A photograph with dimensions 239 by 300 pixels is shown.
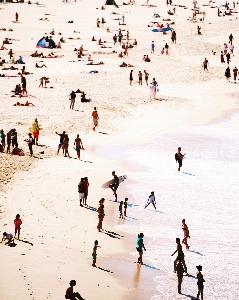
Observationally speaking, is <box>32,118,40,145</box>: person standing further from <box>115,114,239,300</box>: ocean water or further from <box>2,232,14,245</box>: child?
<box>2,232,14,245</box>: child

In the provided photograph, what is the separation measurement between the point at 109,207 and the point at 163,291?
19.1 feet

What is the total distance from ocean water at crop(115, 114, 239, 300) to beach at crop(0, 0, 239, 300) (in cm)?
4

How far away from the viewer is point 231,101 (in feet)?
122

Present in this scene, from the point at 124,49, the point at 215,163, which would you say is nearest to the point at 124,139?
the point at 215,163

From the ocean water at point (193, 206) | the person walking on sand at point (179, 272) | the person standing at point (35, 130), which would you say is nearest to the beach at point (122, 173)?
the ocean water at point (193, 206)

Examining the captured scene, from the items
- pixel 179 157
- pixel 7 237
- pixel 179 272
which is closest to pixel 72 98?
pixel 179 157

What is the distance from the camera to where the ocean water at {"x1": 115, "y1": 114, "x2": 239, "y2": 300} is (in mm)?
15344

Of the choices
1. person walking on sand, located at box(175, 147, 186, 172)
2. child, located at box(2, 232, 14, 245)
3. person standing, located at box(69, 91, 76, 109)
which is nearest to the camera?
child, located at box(2, 232, 14, 245)

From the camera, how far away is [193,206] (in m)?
20.2

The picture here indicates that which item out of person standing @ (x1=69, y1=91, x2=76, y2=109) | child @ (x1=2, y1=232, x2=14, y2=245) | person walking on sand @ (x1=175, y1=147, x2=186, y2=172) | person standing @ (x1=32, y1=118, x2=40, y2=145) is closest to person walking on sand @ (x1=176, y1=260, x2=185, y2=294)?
child @ (x1=2, y1=232, x2=14, y2=245)

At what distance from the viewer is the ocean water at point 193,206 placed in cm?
1534

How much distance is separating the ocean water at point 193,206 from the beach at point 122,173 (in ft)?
0.14

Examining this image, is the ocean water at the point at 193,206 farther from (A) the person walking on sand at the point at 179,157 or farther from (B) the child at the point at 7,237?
(B) the child at the point at 7,237

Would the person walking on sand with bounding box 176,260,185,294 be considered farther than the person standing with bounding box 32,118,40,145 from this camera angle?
No
